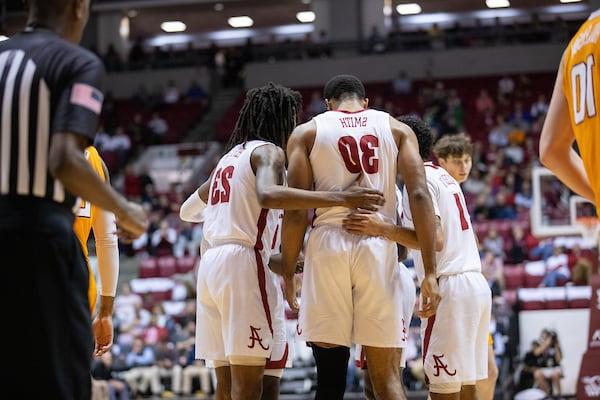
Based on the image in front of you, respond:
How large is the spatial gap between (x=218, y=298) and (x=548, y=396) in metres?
7.30

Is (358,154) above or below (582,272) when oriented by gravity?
above

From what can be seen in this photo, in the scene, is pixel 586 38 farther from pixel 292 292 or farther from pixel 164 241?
pixel 164 241

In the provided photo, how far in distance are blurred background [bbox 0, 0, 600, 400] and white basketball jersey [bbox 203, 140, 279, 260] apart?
6.97m

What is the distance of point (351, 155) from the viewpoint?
5289 millimetres

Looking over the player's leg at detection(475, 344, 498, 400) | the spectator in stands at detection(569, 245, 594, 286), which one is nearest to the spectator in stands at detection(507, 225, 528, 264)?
the spectator in stands at detection(569, 245, 594, 286)

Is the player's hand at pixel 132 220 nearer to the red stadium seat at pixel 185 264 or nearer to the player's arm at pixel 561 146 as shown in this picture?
the player's arm at pixel 561 146

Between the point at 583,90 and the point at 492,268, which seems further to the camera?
the point at 492,268

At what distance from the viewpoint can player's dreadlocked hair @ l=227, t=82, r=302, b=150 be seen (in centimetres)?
579

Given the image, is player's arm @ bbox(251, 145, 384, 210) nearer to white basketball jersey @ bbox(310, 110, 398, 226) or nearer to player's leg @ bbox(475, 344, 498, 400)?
white basketball jersey @ bbox(310, 110, 398, 226)

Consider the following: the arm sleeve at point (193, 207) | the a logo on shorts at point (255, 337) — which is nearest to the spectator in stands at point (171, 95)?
the arm sleeve at point (193, 207)

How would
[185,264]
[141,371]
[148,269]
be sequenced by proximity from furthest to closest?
1. [148,269]
2. [185,264]
3. [141,371]

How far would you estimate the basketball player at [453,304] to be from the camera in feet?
19.6

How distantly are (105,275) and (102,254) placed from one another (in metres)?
0.12

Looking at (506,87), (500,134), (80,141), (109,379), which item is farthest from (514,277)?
(80,141)
